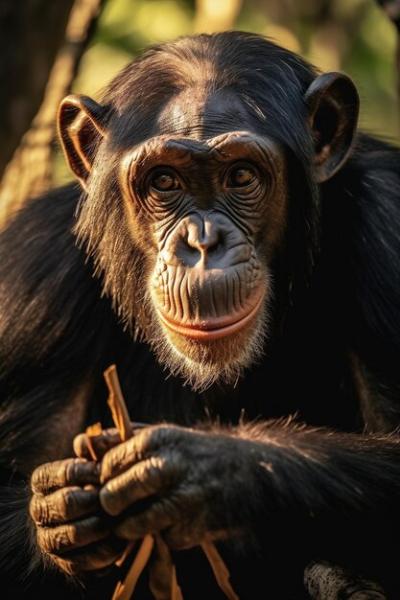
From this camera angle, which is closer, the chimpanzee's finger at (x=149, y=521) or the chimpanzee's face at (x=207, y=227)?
the chimpanzee's finger at (x=149, y=521)

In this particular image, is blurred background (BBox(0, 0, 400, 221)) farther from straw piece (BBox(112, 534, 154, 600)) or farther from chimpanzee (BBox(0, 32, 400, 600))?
straw piece (BBox(112, 534, 154, 600))

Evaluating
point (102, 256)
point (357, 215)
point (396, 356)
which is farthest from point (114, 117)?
point (396, 356)

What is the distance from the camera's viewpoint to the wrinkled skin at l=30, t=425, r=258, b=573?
478cm

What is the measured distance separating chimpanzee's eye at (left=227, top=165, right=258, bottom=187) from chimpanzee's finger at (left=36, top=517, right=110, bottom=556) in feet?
5.81

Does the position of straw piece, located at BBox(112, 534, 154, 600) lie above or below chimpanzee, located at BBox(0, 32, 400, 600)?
below

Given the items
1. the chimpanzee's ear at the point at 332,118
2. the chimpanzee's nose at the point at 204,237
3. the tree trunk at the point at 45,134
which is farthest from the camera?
the tree trunk at the point at 45,134

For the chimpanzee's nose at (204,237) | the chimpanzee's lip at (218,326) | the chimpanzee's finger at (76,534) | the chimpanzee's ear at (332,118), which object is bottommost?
the chimpanzee's finger at (76,534)

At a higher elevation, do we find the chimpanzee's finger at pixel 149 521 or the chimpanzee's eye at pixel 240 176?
the chimpanzee's eye at pixel 240 176

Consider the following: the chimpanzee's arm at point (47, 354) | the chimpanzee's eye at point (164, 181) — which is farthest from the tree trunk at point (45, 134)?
the chimpanzee's eye at point (164, 181)

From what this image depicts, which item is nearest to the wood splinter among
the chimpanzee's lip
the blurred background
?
the chimpanzee's lip

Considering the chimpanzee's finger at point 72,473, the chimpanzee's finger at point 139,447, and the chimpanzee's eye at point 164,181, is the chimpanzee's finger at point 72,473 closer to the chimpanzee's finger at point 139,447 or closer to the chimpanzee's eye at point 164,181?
the chimpanzee's finger at point 139,447

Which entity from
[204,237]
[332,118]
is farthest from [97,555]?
[332,118]

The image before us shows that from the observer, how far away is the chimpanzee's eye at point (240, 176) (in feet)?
19.9

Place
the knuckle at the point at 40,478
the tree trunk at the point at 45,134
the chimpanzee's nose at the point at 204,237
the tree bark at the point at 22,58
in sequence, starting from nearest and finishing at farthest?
the knuckle at the point at 40,478 → the chimpanzee's nose at the point at 204,237 → the tree bark at the point at 22,58 → the tree trunk at the point at 45,134
